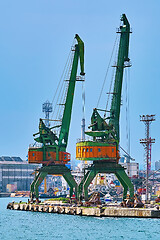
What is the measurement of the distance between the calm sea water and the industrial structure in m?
9.37

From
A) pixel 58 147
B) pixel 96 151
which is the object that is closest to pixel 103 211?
pixel 96 151

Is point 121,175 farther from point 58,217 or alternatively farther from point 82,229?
point 82,229

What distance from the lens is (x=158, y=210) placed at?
9306 centimetres

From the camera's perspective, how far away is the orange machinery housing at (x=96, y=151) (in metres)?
104

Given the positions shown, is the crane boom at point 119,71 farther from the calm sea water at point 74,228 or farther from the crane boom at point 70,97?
the calm sea water at point 74,228

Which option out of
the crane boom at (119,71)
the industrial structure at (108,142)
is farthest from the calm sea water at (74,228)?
the crane boom at (119,71)

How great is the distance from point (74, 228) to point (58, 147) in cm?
3038

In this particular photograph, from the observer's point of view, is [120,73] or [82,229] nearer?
[82,229]

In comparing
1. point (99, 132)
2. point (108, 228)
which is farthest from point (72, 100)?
point (108, 228)

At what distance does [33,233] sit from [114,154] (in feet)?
88.2

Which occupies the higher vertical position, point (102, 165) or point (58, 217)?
point (102, 165)

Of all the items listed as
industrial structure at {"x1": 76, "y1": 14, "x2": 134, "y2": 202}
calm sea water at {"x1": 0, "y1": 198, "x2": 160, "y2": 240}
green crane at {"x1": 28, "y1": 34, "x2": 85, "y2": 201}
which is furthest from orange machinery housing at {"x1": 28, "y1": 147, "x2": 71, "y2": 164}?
calm sea water at {"x1": 0, "y1": 198, "x2": 160, "y2": 240}

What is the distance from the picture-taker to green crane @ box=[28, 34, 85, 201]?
115062 millimetres

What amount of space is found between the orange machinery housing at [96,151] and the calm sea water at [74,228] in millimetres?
9522
